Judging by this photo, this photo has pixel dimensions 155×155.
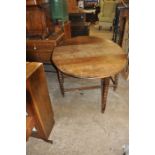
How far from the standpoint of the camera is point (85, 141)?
172cm

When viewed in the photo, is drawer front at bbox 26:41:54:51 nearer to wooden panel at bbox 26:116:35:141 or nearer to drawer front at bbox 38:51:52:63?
drawer front at bbox 38:51:52:63

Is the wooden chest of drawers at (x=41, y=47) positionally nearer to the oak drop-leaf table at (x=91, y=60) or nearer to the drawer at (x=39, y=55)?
the drawer at (x=39, y=55)

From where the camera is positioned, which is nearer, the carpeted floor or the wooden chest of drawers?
the carpeted floor

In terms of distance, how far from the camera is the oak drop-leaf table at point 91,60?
5.32 feet

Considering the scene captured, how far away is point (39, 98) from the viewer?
4.91ft

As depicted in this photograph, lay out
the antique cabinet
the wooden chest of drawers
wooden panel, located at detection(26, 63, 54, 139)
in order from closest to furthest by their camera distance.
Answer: wooden panel, located at detection(26, 63, 54, 139) < the antique cabinet < the wooden chest of drawers

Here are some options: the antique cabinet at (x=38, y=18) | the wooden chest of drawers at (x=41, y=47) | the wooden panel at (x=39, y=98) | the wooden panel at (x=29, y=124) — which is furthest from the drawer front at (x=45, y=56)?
the wooden panel at (x=29, y=124)

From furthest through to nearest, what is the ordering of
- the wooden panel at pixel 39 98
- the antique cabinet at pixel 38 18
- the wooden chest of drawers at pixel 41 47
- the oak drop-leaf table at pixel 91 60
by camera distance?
the wooden chest of drawers at pixel 41 47 < the antique cabinet at pixel 38 18 < the oak drop-leaf table at pixel 91 60 < the wooden panel at pixel 39 98

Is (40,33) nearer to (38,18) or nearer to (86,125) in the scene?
(38,18)

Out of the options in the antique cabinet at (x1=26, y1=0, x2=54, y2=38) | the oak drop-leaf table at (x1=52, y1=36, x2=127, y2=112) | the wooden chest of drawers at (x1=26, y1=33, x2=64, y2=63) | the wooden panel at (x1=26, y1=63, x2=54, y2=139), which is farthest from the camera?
the wooden chest of drawers at (x1=26, y1=33, x2=64, y2=63)

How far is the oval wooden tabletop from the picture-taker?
1.63 metres

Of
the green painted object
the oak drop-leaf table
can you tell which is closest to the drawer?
the oak drop-leaf table

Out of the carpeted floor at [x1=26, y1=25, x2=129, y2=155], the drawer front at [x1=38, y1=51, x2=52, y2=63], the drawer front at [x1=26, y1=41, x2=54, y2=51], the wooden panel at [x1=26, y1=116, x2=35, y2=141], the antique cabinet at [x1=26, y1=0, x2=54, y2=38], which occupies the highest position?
the antique cabinet at [x1=26, y1=0, x2=54, y2=38]
